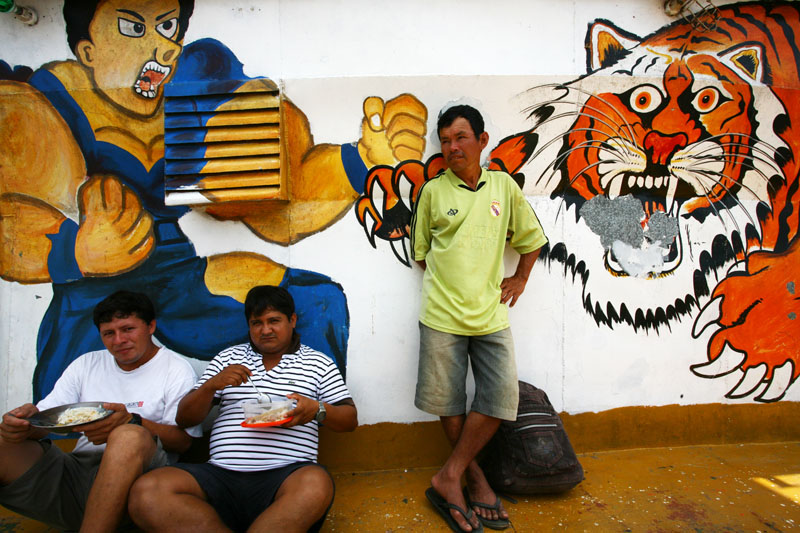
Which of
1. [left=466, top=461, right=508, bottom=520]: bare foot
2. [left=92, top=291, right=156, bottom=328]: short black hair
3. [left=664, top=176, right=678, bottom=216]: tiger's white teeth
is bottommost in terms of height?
[left=466, top=461, right=508, bottom=520]: bare foot

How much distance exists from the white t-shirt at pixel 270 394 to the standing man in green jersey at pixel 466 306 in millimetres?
546

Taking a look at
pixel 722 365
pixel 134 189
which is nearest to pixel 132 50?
pixel 134 189

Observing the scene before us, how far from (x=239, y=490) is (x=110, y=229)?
5.53 ft

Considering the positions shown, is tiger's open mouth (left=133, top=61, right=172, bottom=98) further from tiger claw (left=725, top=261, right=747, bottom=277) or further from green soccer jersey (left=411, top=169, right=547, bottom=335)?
tiger claw (left=725, top=261, right=747, bottom=277)

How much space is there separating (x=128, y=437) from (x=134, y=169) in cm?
156

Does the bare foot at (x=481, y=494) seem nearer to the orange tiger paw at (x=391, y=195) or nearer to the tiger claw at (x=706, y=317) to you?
the orange tiger paw at (x=391, y=195)

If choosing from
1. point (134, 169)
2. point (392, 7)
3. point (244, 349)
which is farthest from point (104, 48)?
point (244, 349)

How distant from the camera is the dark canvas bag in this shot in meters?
2.41

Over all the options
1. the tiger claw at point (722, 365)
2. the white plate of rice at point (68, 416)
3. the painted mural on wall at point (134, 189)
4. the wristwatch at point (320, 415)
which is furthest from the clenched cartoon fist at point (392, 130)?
the tiger claw at point (722, 365)

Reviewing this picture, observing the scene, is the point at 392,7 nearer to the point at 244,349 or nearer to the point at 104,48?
the point at 104,48

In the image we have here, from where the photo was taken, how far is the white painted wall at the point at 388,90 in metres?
2.70

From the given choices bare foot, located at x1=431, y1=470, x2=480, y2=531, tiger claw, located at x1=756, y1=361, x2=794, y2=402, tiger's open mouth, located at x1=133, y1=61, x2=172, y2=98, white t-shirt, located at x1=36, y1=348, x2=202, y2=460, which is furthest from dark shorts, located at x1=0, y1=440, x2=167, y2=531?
tiger claw, located at x1=756, y1=361, x2=794, y2=402

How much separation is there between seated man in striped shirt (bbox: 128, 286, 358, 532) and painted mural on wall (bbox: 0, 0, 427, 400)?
1.41ft

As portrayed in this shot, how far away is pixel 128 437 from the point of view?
1.96 meters
